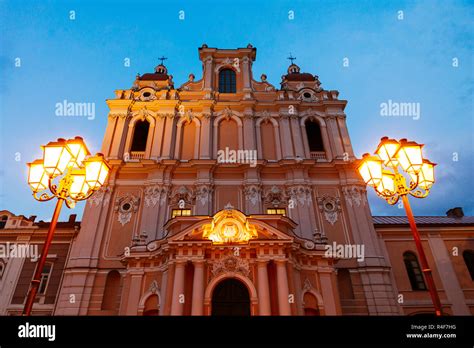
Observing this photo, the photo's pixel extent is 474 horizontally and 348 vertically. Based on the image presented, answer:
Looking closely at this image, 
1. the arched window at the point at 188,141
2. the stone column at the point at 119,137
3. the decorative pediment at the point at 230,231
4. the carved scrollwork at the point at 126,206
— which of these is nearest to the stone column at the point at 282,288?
the decorative pediment at the point at 230,231

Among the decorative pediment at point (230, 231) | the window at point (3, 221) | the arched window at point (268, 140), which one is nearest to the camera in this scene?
the decorative pediment at point (230, 231)

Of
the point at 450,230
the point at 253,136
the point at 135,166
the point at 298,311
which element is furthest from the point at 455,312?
the point at 135,166

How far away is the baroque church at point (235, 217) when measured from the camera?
1537 centimetres

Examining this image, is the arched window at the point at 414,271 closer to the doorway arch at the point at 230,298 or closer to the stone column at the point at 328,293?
the stone column at the point at 328,293

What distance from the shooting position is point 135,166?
77.7ft

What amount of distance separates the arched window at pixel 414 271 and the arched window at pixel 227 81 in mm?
20771

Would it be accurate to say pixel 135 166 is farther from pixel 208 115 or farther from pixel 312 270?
pixel 312 270

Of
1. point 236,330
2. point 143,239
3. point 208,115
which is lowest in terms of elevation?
point 236,330

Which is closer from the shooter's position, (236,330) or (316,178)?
(236,330)

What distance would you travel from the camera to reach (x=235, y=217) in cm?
1602

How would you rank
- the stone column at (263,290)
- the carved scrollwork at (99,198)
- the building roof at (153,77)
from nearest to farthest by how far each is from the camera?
the stone column at (263,290), the carved scrollwork at (99,198), the building roof at (153,77)

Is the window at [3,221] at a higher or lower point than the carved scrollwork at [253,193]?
lower

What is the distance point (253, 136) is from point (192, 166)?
19.6 feet

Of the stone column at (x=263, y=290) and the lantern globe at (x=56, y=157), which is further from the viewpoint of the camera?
the stone column at (x=263, y=290)
